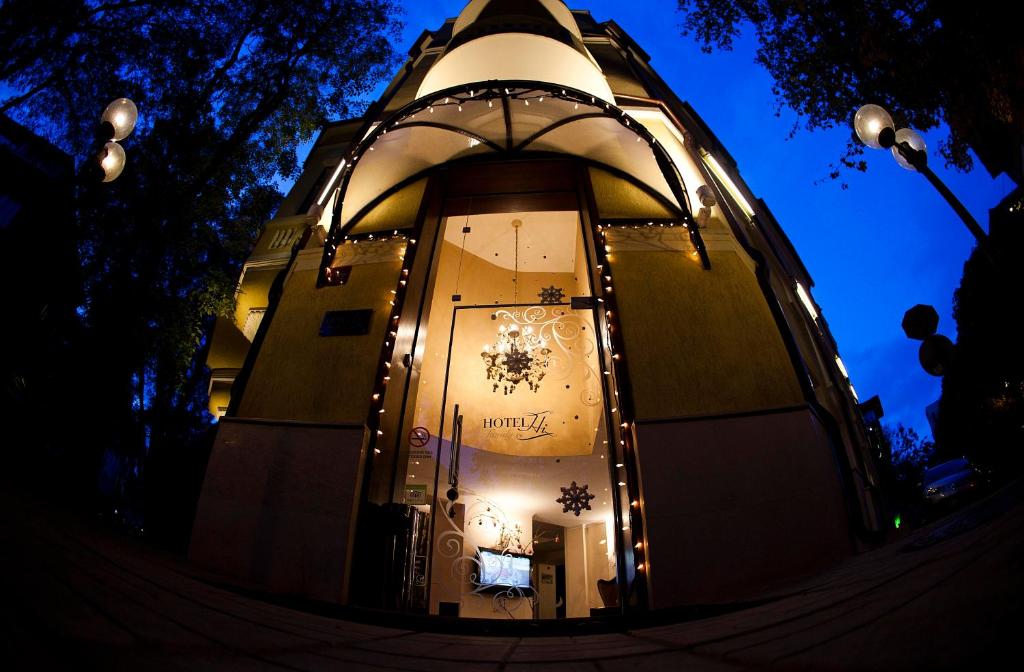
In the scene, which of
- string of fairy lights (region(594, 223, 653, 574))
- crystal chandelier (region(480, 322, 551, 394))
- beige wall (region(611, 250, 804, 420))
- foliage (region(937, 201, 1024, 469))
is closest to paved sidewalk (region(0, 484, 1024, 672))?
string of fairy lights (region(594, 223, 653, 574))

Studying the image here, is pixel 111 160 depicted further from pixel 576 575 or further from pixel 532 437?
pixel 576 575

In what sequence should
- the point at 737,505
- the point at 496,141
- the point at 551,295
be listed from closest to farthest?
1. the point at 737,505
2. the point at 496,141
3. the point at 551,295

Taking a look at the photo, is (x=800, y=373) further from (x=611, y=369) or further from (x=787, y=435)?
(x=611, y=369)

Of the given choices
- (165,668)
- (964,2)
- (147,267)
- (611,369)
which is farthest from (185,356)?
(964,2)

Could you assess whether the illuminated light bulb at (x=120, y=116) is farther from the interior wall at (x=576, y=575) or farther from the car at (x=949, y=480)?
the car at (x=949, y=480)

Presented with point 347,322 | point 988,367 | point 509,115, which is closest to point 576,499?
point 347,322

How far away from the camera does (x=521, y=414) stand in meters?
10.9

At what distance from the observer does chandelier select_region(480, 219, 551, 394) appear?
1078 centimetres

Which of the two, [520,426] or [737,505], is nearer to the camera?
[737,505]

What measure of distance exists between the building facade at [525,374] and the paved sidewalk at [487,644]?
120 inches

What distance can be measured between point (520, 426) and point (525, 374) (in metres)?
1.22

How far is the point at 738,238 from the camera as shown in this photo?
28.0 feet

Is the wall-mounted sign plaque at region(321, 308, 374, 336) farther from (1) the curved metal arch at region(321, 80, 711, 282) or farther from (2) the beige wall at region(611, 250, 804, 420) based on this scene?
(2) the beige wall at region(611, 250, 804, 420)

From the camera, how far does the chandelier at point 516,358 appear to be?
1078cm
